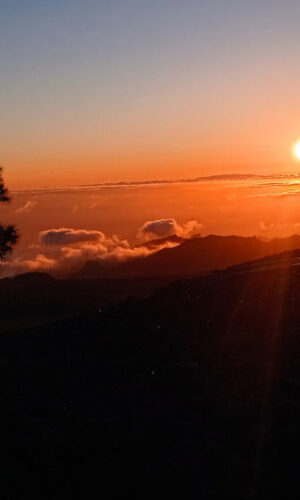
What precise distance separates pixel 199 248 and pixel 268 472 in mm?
124807

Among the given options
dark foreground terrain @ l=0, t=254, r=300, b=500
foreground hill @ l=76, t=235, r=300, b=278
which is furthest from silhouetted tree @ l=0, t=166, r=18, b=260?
foreground hill @ l=76, t=235, r=300, b=278

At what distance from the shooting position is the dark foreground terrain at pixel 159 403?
14250mm

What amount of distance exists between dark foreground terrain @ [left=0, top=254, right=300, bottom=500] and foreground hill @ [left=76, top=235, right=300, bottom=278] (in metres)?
92.8

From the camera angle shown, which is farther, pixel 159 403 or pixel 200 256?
pixel 200 256

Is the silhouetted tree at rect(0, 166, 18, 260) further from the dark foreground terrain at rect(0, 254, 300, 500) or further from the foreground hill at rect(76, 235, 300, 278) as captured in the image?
the foreground hill at rect(76, 235, 300, 278)

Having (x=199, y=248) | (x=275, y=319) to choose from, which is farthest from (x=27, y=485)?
(x=199, y=248)

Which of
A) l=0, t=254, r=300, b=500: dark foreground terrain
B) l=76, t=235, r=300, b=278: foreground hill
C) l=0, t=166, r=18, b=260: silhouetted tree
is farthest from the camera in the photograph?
l=76, t=235, r=300, b=278: foreground hill

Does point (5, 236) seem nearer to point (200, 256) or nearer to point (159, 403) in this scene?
point (159, 403)

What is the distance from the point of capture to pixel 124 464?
15.1m

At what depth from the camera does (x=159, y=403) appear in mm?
18578

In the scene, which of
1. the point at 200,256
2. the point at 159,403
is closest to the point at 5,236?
the point at 159,403

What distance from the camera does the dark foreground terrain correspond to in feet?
46.8

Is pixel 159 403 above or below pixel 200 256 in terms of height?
below

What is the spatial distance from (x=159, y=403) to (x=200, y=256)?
116 metres
